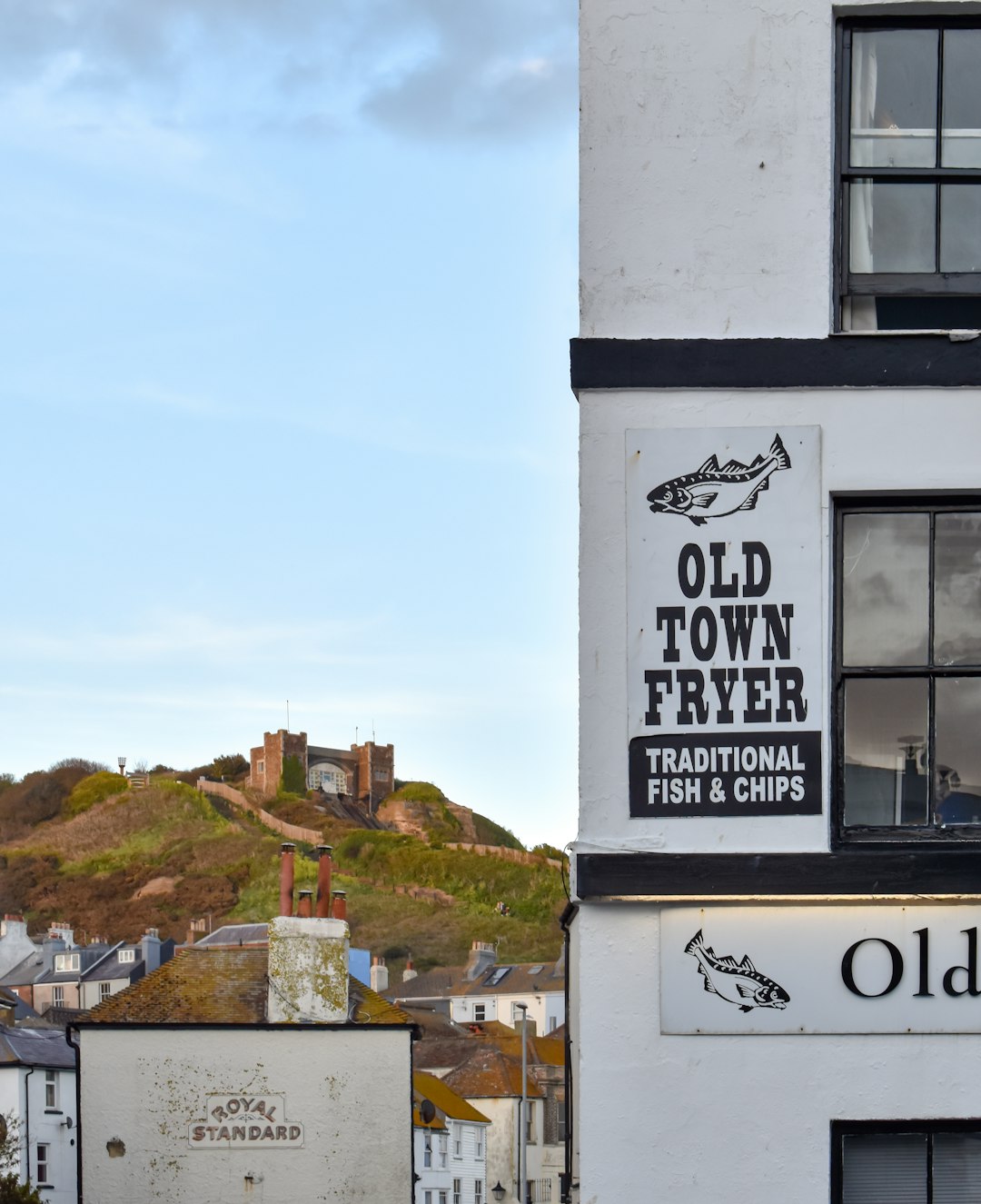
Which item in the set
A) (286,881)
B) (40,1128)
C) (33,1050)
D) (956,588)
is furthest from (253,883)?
(956,588)

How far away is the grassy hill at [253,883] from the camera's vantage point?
518ft

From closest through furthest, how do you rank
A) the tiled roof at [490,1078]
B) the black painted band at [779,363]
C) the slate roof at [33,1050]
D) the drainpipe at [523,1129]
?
the black painted band at [779,363], the slate roof at [33,1050], the drainpipe at [523,1129], the tiled roof at [490,1078]

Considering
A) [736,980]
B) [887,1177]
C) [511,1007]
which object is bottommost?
[511,1007]

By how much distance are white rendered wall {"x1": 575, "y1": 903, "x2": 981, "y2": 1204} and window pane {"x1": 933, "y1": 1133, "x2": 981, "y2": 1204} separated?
132 millimetres

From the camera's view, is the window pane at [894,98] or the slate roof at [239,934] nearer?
the window pane at [894,98]

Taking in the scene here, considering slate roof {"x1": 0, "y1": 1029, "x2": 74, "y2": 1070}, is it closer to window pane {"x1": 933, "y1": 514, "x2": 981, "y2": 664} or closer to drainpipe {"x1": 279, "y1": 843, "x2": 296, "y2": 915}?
drainpipe {"x1": 279, "y1": 843, "x2": 296, "y2": 915}

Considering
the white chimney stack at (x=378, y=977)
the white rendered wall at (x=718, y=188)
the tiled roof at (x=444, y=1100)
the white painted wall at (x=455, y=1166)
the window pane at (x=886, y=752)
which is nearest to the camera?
the window pane at (x=886, y=752)

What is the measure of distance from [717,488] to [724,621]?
51 cm

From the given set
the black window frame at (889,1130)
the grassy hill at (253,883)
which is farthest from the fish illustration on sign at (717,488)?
the grassy hill at (253,883)

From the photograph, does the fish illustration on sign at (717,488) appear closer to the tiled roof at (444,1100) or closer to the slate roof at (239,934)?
the tiled roof at (444,1100)

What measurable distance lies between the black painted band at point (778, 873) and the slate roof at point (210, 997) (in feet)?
97.5

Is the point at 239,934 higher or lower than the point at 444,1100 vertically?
higher

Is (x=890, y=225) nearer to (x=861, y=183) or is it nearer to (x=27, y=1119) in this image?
(x=861, y=183)

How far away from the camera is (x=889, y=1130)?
7059mm
